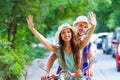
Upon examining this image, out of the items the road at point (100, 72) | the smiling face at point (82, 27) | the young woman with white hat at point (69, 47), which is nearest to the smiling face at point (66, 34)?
the young woman with white hat at point (69, 47)

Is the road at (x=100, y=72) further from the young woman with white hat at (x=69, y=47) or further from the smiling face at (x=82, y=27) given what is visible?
the young woman with white hat at (x=69, y=47)

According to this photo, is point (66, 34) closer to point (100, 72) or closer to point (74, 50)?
point (74, 50)

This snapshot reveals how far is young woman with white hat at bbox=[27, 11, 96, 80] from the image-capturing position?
5.58 meters

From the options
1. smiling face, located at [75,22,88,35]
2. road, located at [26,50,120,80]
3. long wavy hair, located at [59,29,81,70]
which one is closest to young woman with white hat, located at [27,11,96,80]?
long wavy hair, located at [59,29,81,70]

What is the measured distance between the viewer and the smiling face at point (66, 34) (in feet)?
18.3

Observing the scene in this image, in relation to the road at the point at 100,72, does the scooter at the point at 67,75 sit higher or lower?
higher

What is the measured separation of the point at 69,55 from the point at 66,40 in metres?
0.19

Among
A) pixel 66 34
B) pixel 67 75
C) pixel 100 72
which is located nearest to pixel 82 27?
pixel 66 34

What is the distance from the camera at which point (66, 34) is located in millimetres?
5578

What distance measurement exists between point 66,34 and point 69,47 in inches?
6.9

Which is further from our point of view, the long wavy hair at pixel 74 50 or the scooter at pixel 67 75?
the long wavy hair at pixel 74 50

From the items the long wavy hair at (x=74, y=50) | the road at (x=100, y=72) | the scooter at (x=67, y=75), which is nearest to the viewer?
the scooter at (x=67, y=75)

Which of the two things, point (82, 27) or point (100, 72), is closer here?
point (82, 27)

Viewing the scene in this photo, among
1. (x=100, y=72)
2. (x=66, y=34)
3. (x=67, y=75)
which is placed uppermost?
(x=66, y=34)
